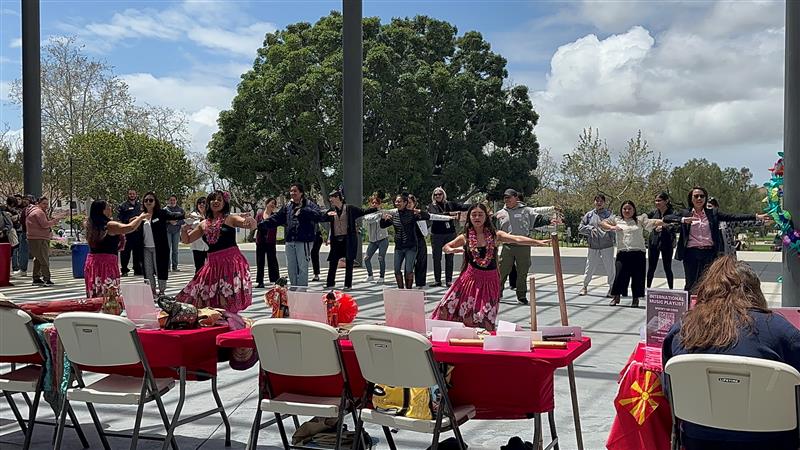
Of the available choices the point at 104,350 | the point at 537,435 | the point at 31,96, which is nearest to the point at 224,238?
the point at 104,350

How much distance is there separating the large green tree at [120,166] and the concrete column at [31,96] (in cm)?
1417

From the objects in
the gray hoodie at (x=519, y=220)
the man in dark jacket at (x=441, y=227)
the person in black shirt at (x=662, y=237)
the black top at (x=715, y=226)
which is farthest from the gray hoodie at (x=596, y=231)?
the man in dark jacket at (x=441, y=227)

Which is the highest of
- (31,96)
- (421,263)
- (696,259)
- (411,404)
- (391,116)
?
(391,116)

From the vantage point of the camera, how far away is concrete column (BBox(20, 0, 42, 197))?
1773cm

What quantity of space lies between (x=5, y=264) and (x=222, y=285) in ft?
32.8

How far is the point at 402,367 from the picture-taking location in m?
3.70

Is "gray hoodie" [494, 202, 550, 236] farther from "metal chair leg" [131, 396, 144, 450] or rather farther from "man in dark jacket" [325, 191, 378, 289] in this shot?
"metal chair leg" [131, 396, 144, 450]

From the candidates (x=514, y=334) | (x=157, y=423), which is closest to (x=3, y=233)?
(x=157, y=423)

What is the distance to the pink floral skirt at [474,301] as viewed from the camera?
659cm

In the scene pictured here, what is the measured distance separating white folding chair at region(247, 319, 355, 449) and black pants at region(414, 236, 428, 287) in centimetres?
905

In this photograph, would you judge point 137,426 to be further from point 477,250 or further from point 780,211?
point 780,211

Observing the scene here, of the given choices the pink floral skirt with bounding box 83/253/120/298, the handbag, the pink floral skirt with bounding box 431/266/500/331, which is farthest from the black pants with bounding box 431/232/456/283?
the handbag

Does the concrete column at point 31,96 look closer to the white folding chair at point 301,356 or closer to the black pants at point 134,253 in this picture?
the black pants at point 134,253

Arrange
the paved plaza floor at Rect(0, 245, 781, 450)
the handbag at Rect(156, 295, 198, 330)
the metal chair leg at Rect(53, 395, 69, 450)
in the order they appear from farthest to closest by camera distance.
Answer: the paved plaza floor at Rect(0, 245, 781, 450)
the handbag at Rect(156, 295, 198, 330)
the metal chair leg at Rect(53, 395, 69, 450)
